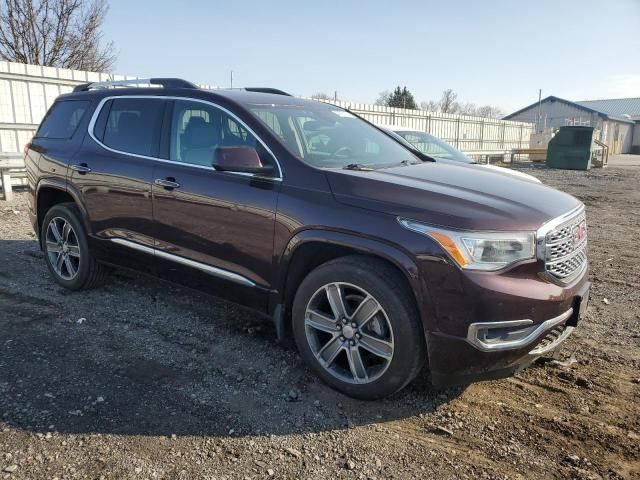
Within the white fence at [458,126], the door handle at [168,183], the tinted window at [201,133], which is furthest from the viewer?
the white fence at [458,126]

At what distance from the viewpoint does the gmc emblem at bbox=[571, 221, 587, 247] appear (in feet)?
10.3

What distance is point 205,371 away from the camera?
3521mm

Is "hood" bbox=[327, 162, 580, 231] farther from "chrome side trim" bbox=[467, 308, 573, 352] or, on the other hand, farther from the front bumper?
"chrome side trim" bbox=[467, 308, 573, 352]

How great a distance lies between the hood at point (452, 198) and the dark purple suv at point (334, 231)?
0.4 inches

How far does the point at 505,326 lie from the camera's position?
272 centimetres

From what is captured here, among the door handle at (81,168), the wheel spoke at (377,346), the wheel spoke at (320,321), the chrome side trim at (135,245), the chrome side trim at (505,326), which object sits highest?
the door handle at (81,168)

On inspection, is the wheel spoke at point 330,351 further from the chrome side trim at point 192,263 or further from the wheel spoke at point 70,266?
the wheel spoke at point 70,266

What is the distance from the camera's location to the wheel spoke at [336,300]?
312 centimetres

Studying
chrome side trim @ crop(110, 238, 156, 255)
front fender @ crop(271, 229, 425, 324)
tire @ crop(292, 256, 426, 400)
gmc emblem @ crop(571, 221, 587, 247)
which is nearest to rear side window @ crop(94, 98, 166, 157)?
chrome side trim @ crop(110, 238, 156, 255)

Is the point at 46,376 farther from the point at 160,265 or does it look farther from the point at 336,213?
the point at 336,213

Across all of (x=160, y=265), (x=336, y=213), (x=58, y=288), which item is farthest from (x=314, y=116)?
(x=58, y=288)

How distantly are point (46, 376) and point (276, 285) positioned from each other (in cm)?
164

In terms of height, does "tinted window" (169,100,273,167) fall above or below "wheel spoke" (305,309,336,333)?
above

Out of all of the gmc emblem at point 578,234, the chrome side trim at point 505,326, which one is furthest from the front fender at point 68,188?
the gmc emblem at point 578,234
